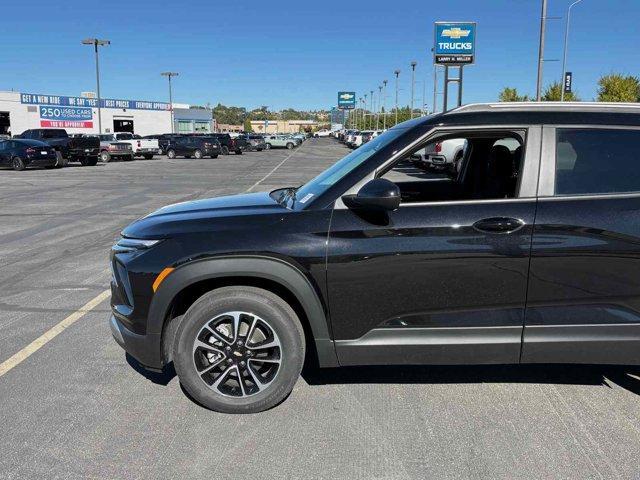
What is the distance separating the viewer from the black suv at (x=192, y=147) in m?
42.0

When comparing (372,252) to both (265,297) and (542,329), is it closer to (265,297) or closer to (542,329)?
(265,297)

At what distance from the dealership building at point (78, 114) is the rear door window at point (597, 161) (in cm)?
6593

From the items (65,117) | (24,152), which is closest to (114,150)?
(24,152)

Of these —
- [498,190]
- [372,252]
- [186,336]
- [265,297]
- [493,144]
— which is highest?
[493,144]

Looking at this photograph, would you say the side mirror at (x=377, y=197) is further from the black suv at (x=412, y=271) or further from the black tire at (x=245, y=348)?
the black tire at (x=245, y=348)

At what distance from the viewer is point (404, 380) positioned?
157 inches

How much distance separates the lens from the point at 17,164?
26906 millimetres

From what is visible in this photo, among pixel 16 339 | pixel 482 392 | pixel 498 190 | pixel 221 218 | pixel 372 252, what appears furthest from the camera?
pixel 16 339

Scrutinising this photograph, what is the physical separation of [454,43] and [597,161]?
37.6 metres

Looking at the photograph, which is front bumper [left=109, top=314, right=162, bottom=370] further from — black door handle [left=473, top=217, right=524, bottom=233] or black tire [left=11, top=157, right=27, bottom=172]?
black tire [left=11, top=157, right=27, bottom=172]

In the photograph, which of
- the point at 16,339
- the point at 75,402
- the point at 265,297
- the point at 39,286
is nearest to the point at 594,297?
the point at 265,297

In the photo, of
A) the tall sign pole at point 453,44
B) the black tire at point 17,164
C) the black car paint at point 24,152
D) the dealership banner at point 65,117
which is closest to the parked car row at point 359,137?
the tall sign pole at point 453,44

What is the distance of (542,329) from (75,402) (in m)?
2.98

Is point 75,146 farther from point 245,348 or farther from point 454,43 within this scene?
point 245,348
